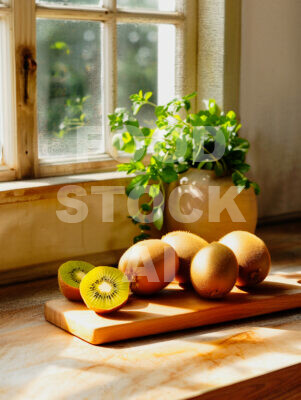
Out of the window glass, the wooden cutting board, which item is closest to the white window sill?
the wooden cutting board

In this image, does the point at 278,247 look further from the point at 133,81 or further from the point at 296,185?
the point at 133,81

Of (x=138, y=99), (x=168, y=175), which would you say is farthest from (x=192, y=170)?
(x=138, y=99)

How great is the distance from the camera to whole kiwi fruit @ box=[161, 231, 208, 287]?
3.86ft

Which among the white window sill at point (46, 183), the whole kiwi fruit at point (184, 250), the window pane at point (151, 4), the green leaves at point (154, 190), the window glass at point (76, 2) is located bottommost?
the whole kiwi fruit at point (184, 250)

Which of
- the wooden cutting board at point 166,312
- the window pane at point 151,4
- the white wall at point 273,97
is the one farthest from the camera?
the white wall at point 273,97

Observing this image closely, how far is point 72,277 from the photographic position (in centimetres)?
115

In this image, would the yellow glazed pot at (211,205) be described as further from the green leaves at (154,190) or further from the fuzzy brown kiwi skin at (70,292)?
the fuzzy brown kiwi skin at (70,292)

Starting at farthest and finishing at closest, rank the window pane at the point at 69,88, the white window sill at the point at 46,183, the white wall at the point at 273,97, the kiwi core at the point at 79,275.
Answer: the white wall at the point at 273,97 < the window pane at the point at 69,88 < the white window sill at the point at 46,183 < the kiwi core at the point at 79,275

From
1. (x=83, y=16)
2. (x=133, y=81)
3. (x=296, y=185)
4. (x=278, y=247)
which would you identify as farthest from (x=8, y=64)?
(x=296, y=185)

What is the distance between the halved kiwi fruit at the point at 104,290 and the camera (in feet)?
3.48

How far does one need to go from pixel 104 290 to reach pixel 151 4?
0.79 m

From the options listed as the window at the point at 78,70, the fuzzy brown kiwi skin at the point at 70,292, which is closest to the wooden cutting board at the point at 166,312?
the fuzzy brown kiwi skin at the point at 70,292

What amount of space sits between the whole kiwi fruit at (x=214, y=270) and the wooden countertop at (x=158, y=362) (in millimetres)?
68

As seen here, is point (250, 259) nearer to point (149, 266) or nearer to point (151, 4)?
point (149, 266)
